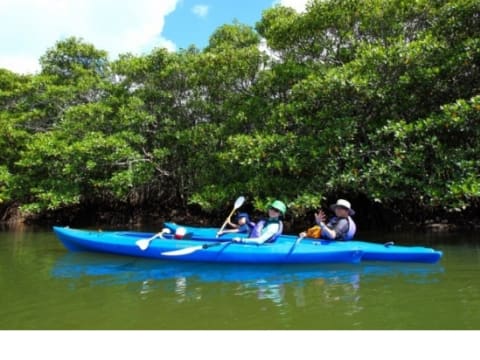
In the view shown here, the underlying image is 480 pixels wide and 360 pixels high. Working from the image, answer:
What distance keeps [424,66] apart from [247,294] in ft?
19.7

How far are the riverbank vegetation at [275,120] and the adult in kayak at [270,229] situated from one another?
1.78m

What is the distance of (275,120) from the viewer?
905cm

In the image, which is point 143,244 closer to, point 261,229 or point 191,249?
point 191,249

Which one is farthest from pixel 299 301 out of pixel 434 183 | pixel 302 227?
pixel 302 227

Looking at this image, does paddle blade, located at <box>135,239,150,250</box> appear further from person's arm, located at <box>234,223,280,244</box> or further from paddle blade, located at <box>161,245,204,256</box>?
person's arm, located at <box>234,223,280,244</box>

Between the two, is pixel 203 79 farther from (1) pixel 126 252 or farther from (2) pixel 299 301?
(2) pixel 299 301

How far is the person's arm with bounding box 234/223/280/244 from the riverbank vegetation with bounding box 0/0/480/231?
72.9 inches

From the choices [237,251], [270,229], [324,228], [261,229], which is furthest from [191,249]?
[324,228]

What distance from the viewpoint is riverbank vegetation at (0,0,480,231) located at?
25.3 ft

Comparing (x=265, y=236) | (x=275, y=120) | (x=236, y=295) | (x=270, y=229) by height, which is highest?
(x=275, y=120)

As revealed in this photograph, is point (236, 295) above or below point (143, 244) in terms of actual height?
below

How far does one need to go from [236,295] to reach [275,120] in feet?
17.2

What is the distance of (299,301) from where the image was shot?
14.1ft

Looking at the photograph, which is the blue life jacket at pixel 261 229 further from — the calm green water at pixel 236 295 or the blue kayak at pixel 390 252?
the calm green water at pixel 236 295
